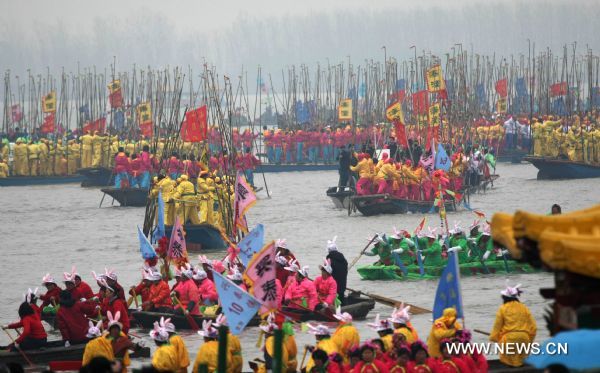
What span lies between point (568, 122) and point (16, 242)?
71.9ft

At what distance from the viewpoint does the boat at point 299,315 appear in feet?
58.1

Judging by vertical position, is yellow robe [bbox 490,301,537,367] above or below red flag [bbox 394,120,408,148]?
below

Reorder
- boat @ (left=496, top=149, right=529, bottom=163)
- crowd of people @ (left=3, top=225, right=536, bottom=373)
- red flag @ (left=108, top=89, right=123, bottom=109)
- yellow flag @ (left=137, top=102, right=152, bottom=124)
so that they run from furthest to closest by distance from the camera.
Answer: boat @ (left=496, top=149, right=529, bottom=163) < red flag @ (left=108, top=89, right=123, bottom=109) < yellow flag @ (left=137, top=102, right=152, bottom=124) < crowd of people @ (left=3, top=225, right=536, bottom=373)

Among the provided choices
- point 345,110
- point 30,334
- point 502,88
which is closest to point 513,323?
point 30,334

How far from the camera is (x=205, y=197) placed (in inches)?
1091

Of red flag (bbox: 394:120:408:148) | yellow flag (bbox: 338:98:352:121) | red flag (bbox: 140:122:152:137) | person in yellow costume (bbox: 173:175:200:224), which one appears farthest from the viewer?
yellow flag (bbox: 338:98:352:121)

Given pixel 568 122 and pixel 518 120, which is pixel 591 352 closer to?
pixel 568 122

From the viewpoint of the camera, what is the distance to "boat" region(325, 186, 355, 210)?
3606cm

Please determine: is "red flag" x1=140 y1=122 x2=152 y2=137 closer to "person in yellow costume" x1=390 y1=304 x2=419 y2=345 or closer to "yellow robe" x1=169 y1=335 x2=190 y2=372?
"yellow robe" x1=169 y1=335 x2=190 y2=372

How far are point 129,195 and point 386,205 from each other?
30.2 feet

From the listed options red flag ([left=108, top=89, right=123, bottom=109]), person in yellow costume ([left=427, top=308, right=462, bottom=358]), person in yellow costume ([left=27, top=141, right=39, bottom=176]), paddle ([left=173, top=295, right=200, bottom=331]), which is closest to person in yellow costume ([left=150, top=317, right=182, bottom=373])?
person in yellow costume ([left=427, top=308, right=462, bottom=358])

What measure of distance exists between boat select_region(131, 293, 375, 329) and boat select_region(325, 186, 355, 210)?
1689cm

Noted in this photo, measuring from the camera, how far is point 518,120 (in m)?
55.8

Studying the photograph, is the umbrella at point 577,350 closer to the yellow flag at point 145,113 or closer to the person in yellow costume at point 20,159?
the yellow flag at point 145,113
